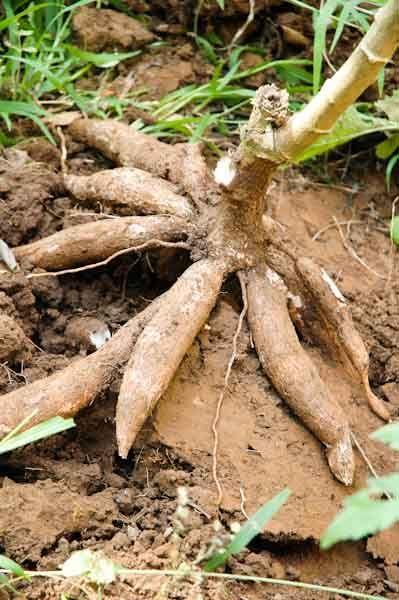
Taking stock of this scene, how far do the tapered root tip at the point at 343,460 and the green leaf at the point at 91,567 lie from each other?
616 mm

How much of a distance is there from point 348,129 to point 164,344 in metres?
1.02

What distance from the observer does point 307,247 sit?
2.55 meters

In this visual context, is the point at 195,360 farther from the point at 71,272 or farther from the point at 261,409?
the point at 71,272

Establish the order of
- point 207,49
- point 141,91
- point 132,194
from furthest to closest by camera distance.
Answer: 1. point 207,49
2. point 141,91
3. point 132,194

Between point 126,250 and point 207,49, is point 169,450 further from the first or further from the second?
point 207,49

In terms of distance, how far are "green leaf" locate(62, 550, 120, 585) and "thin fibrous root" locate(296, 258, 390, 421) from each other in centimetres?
88

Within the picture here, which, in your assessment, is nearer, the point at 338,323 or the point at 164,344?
the point at 164,344

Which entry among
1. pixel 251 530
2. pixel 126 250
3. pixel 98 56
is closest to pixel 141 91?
pixel 98 56

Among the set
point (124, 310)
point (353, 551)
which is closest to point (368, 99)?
point (124, 310)

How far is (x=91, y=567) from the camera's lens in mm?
1531

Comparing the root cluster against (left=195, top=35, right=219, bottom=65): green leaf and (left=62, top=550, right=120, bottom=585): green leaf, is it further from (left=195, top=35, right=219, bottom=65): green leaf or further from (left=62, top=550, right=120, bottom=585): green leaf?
(left=195, top=35, right=219, bottom=65): green leaf

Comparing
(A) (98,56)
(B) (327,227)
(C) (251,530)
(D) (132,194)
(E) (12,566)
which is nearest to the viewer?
Result: (E) (12,566)

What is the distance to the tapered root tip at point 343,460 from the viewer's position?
1943mm

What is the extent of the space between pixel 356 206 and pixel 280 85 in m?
0.54
